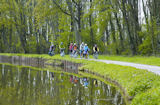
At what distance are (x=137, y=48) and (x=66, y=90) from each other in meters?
20.1

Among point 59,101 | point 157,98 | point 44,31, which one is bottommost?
point 59,101

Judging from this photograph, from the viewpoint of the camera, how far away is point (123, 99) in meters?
9.59

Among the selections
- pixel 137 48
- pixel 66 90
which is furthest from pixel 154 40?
pixel 66 90

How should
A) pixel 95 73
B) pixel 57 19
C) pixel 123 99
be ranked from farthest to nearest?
pixel 57 19 → pixel 95 73 → pixel 123 99

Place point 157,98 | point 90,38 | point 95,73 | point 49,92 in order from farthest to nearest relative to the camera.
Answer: point 90,38, point 95,73, point 49,92, point 157,98

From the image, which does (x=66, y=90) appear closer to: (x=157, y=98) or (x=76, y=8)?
(x=157, y=98)

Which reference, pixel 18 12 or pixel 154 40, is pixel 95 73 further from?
pixel 18 12

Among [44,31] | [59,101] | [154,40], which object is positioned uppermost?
[44,31]

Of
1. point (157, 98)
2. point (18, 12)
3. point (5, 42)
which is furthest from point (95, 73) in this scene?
point (5, 42)

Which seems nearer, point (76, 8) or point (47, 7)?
point (47, 7)

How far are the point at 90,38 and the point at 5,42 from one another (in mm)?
29627

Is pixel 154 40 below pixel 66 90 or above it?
above

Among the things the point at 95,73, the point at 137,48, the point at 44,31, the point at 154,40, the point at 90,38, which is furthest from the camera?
the point at 44,31

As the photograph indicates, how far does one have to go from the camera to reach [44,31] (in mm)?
52688
